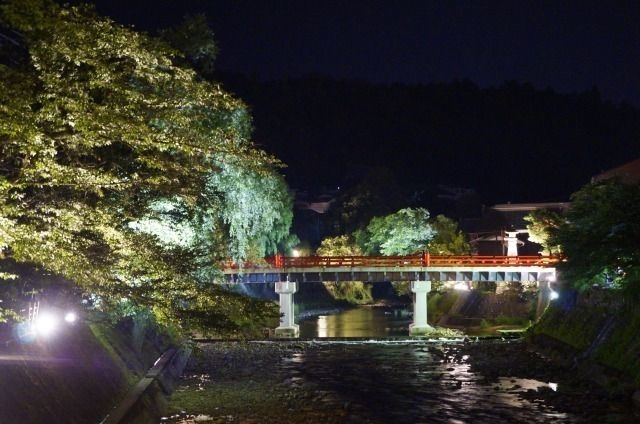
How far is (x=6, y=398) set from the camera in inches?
519

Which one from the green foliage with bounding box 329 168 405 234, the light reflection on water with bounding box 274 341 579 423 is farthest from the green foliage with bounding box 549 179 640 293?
→ the green foliage with bounding box 329 168 405 234

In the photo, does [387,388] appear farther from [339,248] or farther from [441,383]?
[339,248]

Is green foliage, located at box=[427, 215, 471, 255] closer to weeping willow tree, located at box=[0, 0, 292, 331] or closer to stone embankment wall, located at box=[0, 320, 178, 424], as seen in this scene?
stone embankment wall, located at box=[0, 320, 178, 424]

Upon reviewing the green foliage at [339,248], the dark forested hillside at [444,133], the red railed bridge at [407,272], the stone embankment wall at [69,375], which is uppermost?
the dark forested hillside at [444,133]

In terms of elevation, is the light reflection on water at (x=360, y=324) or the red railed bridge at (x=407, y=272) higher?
the red railed bridge at (x=407, y=272)

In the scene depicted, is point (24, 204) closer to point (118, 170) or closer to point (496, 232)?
point (118, 170)

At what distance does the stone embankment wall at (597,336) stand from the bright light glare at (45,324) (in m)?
17.6

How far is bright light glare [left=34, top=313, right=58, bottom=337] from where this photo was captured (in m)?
18.6

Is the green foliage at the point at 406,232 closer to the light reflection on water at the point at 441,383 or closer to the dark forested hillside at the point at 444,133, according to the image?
the light reflection on water at the point at 441,383

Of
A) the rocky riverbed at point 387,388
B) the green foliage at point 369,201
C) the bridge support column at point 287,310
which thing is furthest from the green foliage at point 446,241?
the rocky riverbed at point 387,388

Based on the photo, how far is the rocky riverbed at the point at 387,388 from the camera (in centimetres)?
2155

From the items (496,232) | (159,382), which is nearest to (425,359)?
(159,382)

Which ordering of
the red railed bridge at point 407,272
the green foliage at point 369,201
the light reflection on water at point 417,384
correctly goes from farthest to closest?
the green foliage at point 369,201
the red railed bridge at point 407,272
the light reflection on water at point 417,384

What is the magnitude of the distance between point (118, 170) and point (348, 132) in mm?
137461
